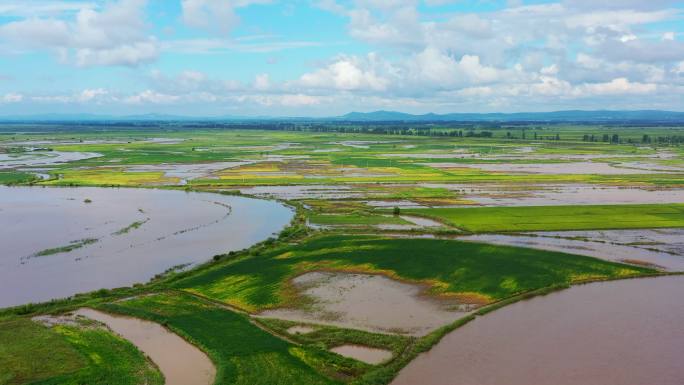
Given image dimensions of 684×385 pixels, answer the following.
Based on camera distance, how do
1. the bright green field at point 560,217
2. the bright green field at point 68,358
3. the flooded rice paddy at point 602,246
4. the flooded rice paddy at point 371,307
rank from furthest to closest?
1. the bright green field at point 560,217
2. the flooded rice paddy at point 602,246
3. the flooded rice paddy at point 371,307
4. the bright green field at point 68,358

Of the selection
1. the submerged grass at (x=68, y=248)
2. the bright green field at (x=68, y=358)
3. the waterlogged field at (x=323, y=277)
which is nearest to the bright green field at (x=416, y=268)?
the waterlogged field at (x=323, y=277)

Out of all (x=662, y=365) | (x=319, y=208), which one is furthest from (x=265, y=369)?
(x=319, y=208)

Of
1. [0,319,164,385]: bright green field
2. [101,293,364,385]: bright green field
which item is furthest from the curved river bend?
[0,319,164,385]: bright green field

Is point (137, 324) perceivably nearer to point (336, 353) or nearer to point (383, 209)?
point (336, 353)

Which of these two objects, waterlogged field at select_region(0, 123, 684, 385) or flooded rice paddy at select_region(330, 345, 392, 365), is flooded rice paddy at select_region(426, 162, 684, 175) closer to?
waterlogged field at select_region(0, 123, 684, 385)

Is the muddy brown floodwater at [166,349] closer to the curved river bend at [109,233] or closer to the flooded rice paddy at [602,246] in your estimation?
the curved river bend at [109,233]
